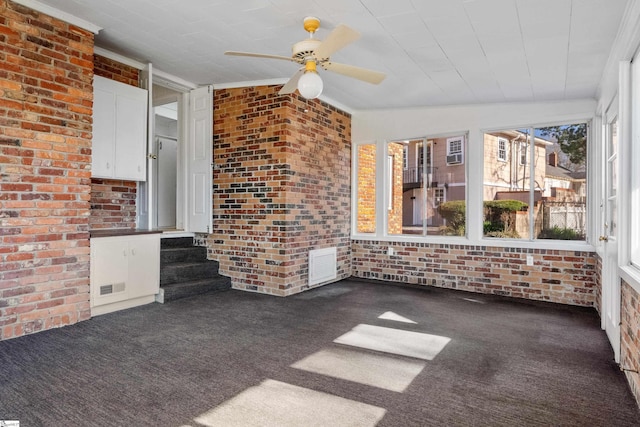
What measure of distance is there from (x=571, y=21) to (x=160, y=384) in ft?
13.1

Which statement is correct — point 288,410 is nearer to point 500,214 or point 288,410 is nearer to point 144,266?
point 144,266

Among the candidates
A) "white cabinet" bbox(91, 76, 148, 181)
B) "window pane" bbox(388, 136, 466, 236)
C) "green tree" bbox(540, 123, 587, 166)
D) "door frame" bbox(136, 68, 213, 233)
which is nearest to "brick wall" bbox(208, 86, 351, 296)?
"door frame" bbox(136, 68, 213, 233)

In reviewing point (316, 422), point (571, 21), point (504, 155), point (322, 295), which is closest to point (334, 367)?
point (316, 422)

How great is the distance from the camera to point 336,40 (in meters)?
2.87

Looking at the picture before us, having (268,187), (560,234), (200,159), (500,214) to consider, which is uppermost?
(200,159)

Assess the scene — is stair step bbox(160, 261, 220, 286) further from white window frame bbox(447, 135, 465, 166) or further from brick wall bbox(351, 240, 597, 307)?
white window frame bbox(447, 135, 465, 166)

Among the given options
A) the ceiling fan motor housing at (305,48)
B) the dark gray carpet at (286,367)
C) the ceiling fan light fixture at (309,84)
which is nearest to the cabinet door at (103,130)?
the dark gray carpet at (286,367)

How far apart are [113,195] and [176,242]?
106 cm

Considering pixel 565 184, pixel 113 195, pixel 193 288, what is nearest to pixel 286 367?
pixel 193 288

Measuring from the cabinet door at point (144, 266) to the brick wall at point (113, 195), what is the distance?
2.39 feet

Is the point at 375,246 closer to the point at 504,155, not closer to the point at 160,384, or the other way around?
the point at 504,155

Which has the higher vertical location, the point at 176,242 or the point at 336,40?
the point at 336,40

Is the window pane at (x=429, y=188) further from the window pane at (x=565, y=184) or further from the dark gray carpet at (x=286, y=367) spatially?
the dark gray carpet at (x=286, y=367)

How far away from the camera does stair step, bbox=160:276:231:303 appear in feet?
15.1
